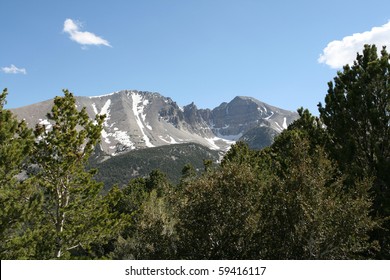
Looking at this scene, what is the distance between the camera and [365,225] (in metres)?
12.4

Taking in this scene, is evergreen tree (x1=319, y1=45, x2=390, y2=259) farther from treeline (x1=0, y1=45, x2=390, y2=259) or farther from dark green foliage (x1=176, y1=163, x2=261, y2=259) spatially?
dark green foliage (x1=176, y1=163, x2=261, y2=259)

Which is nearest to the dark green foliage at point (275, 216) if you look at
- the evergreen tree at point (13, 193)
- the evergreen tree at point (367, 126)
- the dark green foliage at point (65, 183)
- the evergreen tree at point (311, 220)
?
the evergreen tree at point (311, 220)

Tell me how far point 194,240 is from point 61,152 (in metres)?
10.9

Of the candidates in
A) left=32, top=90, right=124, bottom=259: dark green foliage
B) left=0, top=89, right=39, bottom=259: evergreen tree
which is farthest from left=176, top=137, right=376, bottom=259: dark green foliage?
left=0, top=89, right=39, bottom=259: evergreen tree

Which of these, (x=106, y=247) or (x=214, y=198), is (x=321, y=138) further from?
(x=106, y=247)

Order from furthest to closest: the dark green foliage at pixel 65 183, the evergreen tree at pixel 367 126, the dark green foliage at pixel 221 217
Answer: the dark green foliage at pixel 65 183 < the evergreen tree at pixel 367 126 < the dark green foliage at pixel 221 217

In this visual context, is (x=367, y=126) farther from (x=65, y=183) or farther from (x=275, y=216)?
(x=65, y=183)

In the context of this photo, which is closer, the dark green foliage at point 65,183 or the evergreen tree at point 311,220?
the evergreen tree at point 311,220

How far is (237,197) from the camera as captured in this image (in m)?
13.6

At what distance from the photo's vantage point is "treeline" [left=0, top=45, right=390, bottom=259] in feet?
41.4

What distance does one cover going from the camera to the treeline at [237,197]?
12617 millimetres

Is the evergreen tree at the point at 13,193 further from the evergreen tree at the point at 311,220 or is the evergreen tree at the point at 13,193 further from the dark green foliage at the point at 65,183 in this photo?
the evergreen tree at the point at 311,220

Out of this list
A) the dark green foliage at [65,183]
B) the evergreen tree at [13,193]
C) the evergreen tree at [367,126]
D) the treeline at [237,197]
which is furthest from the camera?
the dark green foliage at [65,183]

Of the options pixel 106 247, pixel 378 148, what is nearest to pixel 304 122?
pixel 378 148
